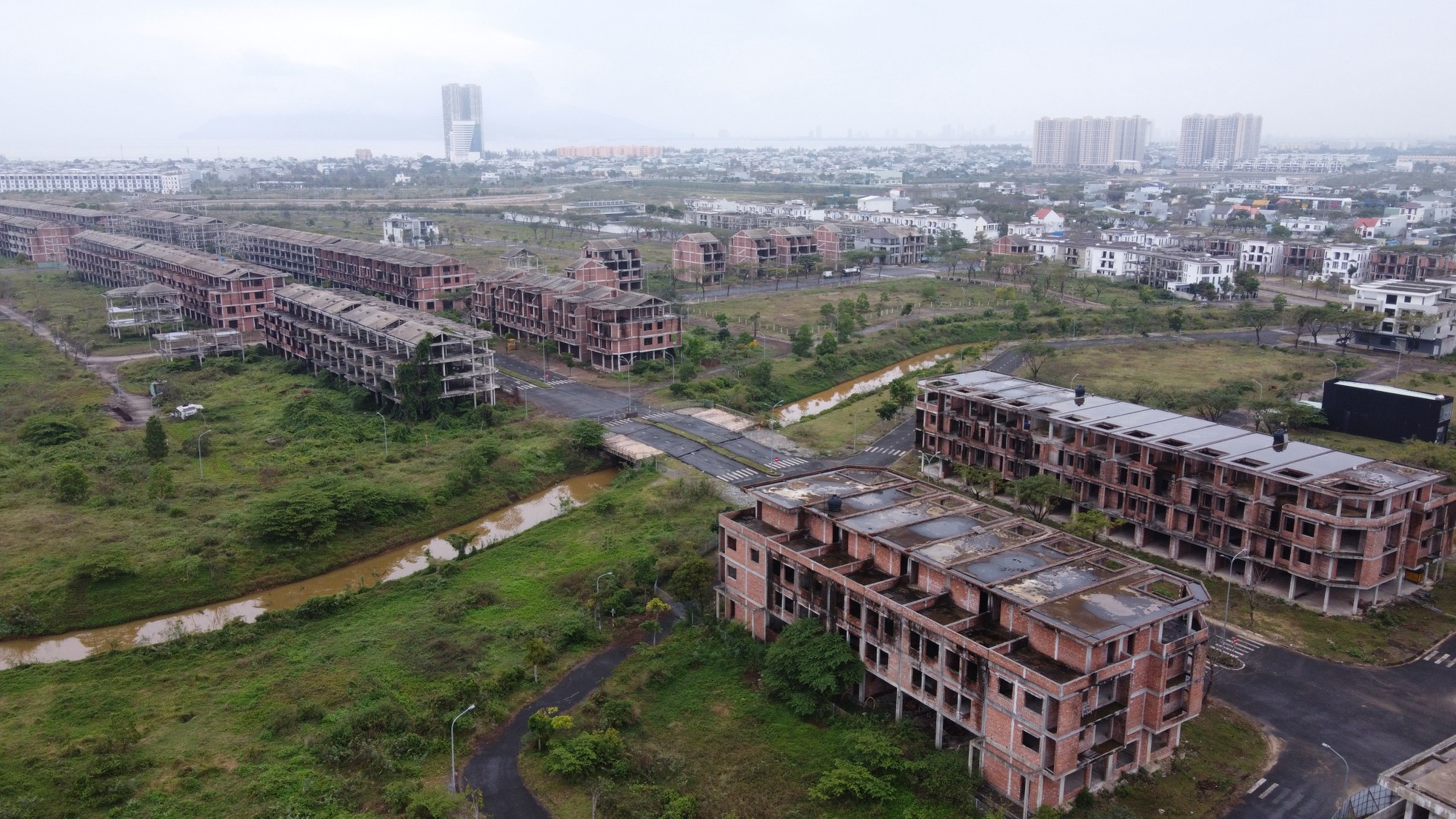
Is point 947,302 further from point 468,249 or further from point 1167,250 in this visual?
point 468,249

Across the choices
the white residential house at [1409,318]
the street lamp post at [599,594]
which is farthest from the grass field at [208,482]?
the white residential house at [1409,318]

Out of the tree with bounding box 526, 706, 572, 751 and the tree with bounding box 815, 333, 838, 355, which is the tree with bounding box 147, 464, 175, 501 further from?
the tree with bounding box 815, 333, 838, 355

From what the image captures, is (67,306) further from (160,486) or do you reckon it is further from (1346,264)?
(1346,264)

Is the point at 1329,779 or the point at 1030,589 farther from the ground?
the point at 1030,589

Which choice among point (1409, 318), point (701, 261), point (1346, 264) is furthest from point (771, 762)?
point (1346, 264)

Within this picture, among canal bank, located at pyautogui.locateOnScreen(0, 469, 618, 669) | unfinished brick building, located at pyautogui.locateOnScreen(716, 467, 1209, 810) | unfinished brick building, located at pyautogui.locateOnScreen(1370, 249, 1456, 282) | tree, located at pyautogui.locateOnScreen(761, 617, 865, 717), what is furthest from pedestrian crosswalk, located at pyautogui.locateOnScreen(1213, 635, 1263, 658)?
unfinished brick building, located at pyautogui.locateOnScreen(1370, 249, 1456, 282)

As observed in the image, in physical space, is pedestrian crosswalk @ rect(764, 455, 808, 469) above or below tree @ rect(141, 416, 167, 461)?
below

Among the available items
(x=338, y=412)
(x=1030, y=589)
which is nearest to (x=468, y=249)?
(x=338, y=412)
